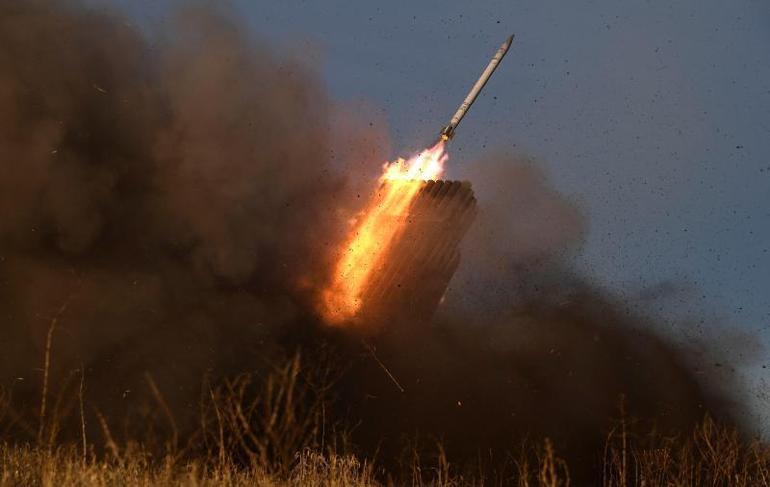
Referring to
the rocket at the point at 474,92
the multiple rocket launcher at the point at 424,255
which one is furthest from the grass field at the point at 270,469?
the rocket at the point at 474,92

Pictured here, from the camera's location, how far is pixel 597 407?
18828 millimetres

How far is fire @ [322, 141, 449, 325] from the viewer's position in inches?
687

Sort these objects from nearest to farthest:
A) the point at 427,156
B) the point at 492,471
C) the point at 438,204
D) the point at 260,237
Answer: the point at 492,471
the point at 438,204
the point at 427,156
the point at 260,237

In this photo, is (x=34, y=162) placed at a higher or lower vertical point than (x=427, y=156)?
lower

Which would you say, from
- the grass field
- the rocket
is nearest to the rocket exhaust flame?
the rocket

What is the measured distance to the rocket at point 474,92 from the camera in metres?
18.2

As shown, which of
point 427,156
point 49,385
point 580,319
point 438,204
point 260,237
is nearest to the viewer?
point 49,385

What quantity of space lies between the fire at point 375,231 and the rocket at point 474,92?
1.06 ft

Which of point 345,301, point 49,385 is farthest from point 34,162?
point 345,301

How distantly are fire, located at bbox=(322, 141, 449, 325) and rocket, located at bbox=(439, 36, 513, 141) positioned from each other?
1.06ft

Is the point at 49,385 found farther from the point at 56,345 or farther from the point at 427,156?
the point at 427,156

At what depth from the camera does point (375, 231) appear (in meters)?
17.8

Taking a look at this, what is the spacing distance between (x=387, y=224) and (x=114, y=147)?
577 cm

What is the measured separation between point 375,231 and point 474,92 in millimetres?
3925
